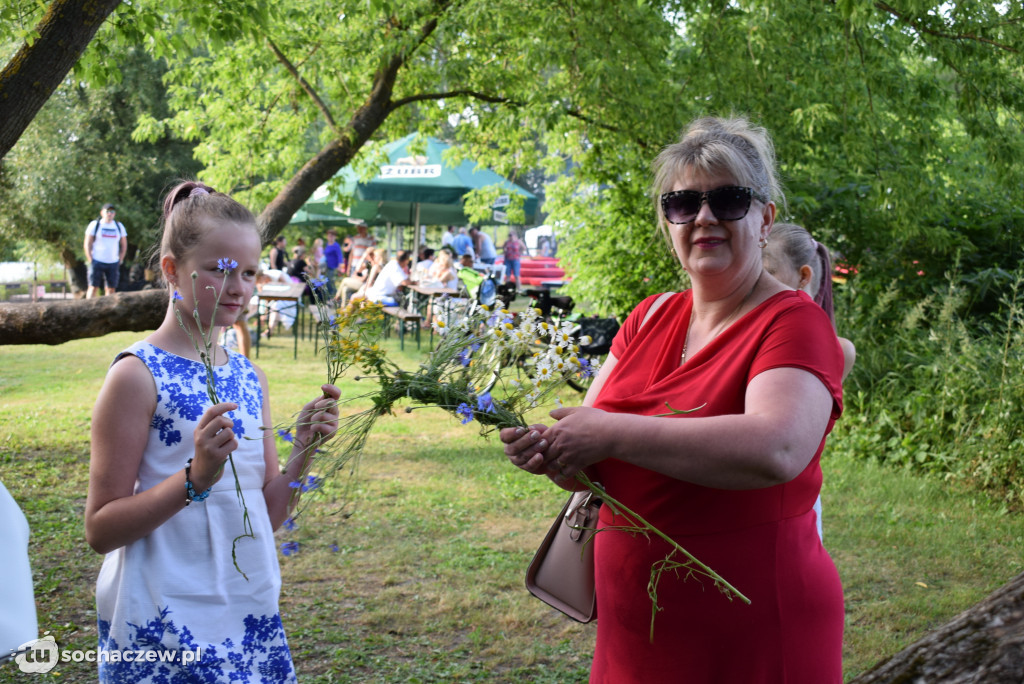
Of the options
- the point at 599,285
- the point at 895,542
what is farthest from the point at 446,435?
the point at 895,542

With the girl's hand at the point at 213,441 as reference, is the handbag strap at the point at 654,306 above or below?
above

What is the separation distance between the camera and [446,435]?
8.15 metres

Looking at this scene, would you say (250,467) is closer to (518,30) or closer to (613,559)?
(613,559)

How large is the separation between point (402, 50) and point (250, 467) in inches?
226

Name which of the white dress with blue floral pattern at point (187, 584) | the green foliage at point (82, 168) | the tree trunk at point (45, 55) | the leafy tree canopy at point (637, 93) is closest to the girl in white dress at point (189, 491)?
the white dress with blue floral pattern at point (187, 584)

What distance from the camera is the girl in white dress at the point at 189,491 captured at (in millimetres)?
1731

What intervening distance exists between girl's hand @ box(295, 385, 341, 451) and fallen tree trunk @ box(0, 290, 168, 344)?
236 centimetres

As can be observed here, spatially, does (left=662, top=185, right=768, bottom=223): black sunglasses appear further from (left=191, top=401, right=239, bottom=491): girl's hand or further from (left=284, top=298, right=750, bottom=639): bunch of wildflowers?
(left=191, top=401, right=239, bottom=491): girl's hand

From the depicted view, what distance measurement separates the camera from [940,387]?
22.0 ft

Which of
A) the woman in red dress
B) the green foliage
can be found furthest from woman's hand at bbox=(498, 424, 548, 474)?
the green foliage

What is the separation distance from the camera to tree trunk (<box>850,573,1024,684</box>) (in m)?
1.53

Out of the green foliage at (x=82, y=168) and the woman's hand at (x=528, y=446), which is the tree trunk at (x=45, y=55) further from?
the green foliage at (x=82, y=168)

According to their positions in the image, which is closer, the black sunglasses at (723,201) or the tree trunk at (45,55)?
the black sunglasses at (723,201)

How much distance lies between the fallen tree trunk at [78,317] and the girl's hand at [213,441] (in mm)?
2515
